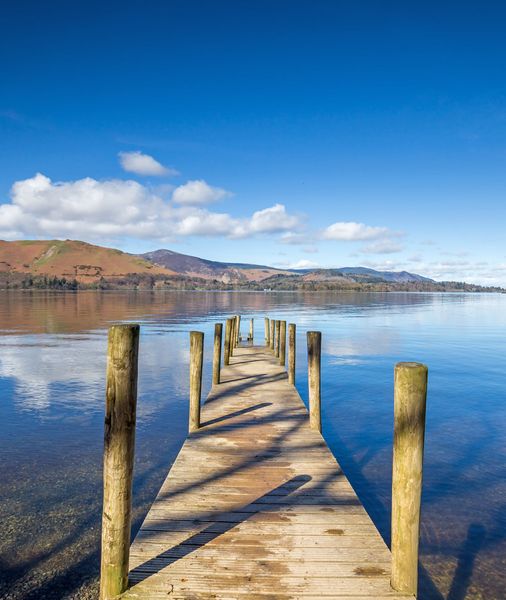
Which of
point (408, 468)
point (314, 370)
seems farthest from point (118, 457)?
point (314, 370)

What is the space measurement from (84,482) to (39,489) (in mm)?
832

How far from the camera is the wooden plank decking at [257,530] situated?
4.16m

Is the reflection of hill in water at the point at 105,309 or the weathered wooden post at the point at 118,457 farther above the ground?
the weathered wooden post at the point at 118,457

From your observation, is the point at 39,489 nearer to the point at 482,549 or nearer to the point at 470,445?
the point at 482,549

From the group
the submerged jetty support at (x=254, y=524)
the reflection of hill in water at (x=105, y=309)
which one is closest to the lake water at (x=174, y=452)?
the submerged jetty support at (x=254, y=524)

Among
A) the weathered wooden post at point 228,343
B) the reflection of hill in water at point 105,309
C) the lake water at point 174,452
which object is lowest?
the lake water at point 174,452

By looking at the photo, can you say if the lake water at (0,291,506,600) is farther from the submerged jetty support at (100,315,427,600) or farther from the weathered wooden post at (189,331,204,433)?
the submerged jetty support at (100,315,427,600)

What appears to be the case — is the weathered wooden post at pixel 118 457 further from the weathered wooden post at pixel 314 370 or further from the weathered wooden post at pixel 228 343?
the weathered wooden post at pixel 228 343

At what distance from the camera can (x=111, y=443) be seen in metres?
4.14

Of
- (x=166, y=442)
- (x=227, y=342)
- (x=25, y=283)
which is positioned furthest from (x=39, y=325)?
(x=25, y=283)

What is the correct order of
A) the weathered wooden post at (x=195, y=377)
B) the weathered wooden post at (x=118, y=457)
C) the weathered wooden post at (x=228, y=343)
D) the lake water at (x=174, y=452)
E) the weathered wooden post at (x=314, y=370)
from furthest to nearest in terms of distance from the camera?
the weathered wooden post at (x=228, y=343), the weathered wooden post at (x=314, y=370), the weathered wooden post at (x=195, y=377), the lake water at (x=174, y=452), the weathered wooden post at (x=118, y=457)

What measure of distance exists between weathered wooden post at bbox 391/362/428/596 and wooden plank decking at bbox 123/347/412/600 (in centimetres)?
27

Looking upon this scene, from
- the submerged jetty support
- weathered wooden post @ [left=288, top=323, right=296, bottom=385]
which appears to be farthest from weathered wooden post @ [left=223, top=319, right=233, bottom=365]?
the submerged jetty support

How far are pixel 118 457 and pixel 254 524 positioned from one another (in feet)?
7.08
